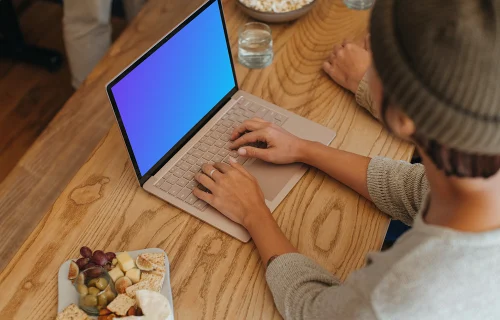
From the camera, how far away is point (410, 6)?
649 millimetres

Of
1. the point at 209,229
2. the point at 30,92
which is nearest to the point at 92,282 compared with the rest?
the point at 209,229

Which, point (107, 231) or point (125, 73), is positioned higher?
point (125, 73)

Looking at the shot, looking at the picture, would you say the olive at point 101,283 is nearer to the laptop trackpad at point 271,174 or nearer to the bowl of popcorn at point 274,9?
the laptop trackpad at point 271,174

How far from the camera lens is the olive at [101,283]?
0.90 m

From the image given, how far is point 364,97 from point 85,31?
4.08ft

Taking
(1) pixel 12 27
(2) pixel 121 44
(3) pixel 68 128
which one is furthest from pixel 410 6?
(1) pixel 12 27

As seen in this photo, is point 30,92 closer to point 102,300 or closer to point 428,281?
point 102,300

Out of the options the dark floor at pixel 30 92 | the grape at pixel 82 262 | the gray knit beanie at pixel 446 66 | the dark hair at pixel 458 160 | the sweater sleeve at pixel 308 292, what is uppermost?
the gray knit beanie at pixel 446 66

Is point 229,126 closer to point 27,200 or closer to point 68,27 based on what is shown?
point 27,200

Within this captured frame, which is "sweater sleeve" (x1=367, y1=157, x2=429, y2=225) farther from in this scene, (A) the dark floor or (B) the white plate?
(A) the dark floor

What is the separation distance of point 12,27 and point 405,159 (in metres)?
1.91

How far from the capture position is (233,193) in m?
1.07

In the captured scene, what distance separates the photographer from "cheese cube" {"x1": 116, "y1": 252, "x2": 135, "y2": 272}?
37.1 inches

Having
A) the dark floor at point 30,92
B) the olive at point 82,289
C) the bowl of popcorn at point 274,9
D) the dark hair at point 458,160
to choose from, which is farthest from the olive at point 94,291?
the dark floor at point 30,92
